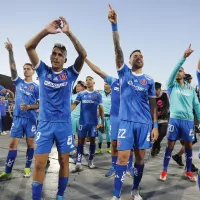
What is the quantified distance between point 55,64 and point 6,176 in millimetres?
2850

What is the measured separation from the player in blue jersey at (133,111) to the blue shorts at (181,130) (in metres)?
1.42

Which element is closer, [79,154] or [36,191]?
[36,191]

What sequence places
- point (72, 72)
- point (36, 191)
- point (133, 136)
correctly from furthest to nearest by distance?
point (133, 136), point (72, 72), point (36, 191)

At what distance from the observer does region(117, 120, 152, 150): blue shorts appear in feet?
13.3

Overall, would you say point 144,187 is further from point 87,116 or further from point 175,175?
point 87,116

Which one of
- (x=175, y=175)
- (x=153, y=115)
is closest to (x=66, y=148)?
(x=153, y=115)

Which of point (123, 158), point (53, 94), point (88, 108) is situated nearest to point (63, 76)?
point (53, 94)

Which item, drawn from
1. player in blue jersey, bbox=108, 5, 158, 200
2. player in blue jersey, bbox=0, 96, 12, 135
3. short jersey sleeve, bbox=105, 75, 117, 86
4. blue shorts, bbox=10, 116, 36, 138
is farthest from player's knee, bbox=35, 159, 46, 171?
player in blue jersey, bbox=0, 96, 12, 135

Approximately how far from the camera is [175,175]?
6.01m

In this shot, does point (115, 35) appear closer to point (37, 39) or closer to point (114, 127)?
point (37, 39)

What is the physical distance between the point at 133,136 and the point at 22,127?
2.57m

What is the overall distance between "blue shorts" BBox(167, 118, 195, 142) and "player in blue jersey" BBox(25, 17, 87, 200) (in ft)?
9.01

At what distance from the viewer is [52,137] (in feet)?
11.9

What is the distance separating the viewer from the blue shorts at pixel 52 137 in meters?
3.55
